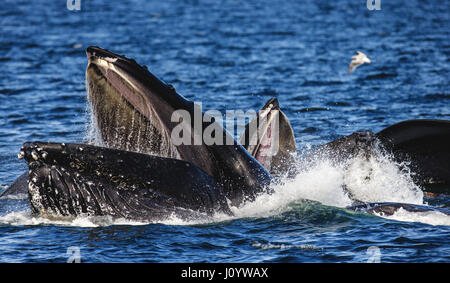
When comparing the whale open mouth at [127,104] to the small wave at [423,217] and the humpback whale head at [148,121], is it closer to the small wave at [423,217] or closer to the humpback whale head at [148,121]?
the humpback whale head at [148,121]

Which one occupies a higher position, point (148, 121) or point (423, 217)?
point (148, 121)

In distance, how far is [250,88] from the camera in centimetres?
2489

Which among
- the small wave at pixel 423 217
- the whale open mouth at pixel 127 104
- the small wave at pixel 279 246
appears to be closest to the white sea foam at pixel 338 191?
the small wave at pixel 423 217

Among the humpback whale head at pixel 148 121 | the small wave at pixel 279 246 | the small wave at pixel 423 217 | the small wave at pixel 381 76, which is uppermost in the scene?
the humpback whale head at pixel 148 121

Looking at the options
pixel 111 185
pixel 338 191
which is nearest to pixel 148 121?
pixel 111 185

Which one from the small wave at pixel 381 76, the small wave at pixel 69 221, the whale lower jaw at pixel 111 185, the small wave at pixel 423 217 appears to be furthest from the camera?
the small wave at pixel 381 76

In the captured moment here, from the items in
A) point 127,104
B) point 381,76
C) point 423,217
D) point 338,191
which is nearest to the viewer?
point 127,104

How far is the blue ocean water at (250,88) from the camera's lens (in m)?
10.2

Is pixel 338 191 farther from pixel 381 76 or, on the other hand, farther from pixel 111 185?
pixel 381 76

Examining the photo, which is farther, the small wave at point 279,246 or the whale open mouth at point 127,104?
the small wave at point 279,246

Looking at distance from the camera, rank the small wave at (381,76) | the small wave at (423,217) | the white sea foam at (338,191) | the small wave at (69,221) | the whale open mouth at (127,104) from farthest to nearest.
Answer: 1. the small wave at (381,76)
2. the small wave at (423,217)
3. the white sea foam at (338,191)
4. the small wave at (69,221)
5. the whale open mouth at (127,104)

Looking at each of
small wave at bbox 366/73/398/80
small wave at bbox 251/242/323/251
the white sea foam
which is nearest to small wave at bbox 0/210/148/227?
the white sea foam

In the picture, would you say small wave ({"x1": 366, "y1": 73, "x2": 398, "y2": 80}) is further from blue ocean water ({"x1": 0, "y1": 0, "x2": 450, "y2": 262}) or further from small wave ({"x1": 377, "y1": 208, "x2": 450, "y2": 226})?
small wave ({"x1": 377, "y1": 208, "x2": 450, "y2": 226})

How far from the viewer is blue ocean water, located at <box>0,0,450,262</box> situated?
10164mm
